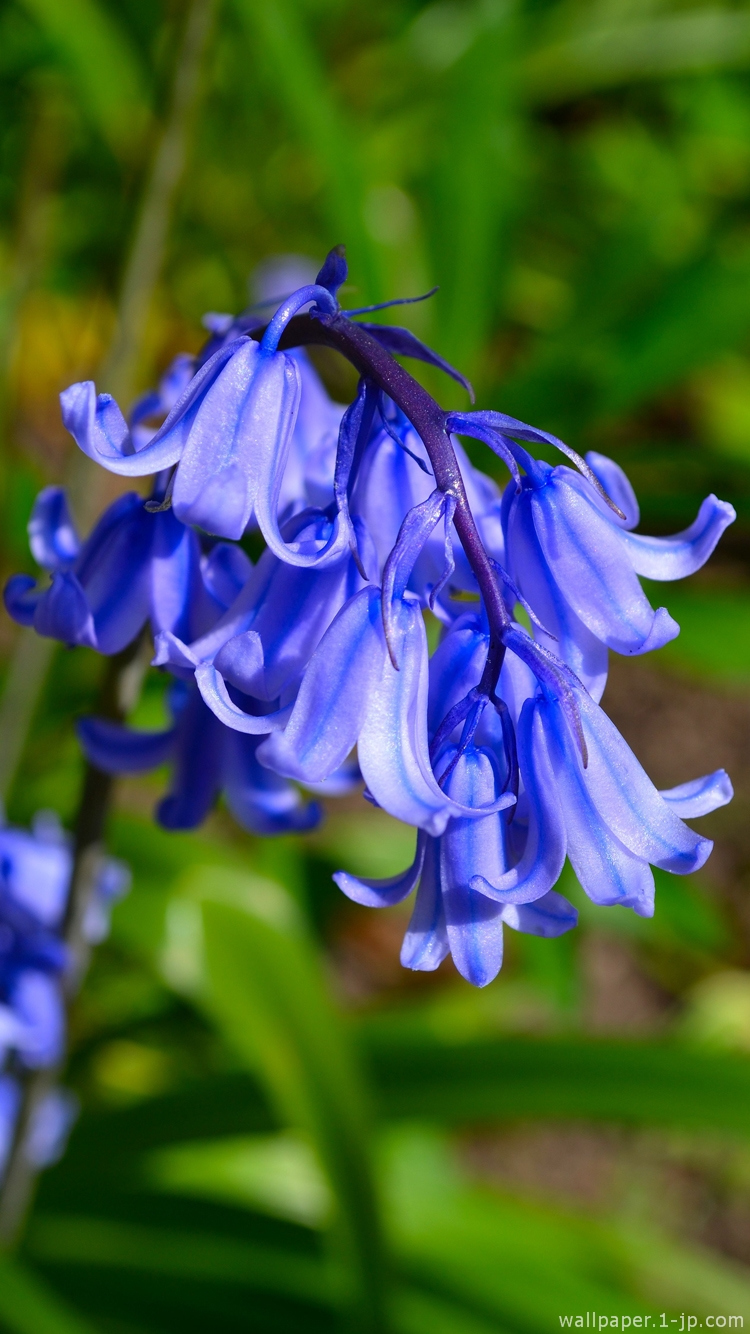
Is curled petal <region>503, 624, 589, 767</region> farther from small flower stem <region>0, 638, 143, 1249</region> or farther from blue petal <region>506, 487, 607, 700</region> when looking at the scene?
small flower stem <region>0, 638, 143, 1249</region>

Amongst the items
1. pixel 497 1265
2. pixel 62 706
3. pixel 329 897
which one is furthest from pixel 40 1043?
pixel 329 897

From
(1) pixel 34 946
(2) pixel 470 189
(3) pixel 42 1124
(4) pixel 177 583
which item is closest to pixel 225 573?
(4) pixel 177 583

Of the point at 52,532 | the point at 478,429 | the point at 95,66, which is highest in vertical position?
the point at 95,66

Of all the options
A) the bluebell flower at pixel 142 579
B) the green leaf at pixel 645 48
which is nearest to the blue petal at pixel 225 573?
the bluebell flower at pixel 142 579

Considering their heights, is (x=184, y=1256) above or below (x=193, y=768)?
below

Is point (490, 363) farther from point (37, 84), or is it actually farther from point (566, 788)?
point (566, 788)

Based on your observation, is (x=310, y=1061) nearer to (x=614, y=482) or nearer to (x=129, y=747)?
(x=129, y=747)

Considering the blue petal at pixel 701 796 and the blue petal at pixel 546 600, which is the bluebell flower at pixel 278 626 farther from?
the blue petal at pixel 701 796
